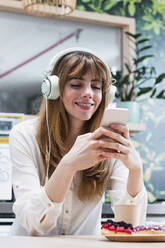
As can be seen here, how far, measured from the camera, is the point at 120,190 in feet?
4.84

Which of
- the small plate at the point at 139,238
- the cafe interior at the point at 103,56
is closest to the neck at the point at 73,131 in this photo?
the small plate at the point at 139,238

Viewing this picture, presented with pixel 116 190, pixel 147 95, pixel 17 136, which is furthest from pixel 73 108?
pixel 147 95

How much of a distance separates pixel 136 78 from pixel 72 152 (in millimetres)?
1653

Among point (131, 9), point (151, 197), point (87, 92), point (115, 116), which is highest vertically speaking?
point (131, 9)

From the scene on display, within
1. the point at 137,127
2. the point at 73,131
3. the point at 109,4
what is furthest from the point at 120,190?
the point at 109,4

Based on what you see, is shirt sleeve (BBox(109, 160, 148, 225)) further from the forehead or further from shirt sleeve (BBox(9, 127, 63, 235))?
the forehead

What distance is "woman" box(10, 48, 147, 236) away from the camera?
1.30 m

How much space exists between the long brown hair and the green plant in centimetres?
120

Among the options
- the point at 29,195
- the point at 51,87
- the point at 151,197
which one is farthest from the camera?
the point at 151,197

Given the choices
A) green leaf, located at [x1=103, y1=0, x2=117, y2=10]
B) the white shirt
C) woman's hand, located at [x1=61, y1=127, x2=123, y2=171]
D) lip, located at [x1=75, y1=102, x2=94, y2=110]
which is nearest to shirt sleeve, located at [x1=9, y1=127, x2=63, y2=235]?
the white shirt

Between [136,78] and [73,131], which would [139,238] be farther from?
[136,78]

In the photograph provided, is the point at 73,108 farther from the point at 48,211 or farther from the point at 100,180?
the point at 48,211

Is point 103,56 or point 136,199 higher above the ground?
point 103,56

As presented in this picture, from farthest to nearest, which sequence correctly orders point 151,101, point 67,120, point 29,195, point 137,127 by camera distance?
1. point 151,101
2. point 137,127
3. point 67,120
4. point 29,195
